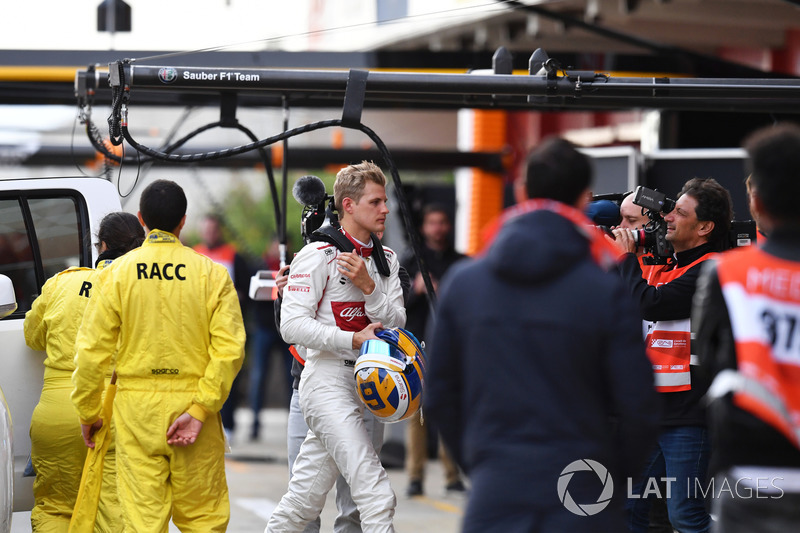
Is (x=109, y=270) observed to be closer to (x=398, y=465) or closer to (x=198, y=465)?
(x=198, y=465)

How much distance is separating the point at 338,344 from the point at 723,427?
93.4 inches

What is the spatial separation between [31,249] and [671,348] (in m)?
3.32

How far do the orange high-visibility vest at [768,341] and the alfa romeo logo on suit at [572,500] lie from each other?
A: 0.39 metres

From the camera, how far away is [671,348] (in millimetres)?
5262

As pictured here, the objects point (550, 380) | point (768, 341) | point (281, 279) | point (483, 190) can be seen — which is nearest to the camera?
point (768, 341)

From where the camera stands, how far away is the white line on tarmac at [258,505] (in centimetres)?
831

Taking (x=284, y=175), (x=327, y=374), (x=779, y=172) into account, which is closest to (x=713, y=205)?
(x=327, y=374)

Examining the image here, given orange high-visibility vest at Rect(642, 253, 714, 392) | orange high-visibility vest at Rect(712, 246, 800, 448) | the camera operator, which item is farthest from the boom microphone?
orange high-visibility vest at Rect(712, 246, 800, 448)

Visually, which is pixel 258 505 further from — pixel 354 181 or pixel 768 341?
pixel 768 341

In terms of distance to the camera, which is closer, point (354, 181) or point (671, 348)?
point (671, 348)

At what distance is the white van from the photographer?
19.1ft

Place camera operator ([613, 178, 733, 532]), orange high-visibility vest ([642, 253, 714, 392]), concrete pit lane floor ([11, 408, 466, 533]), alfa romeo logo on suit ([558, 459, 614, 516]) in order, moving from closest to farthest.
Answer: alfa romeo logo on suit ([558, 459, 614, 516]), camera operator ([613, 178, 733, 532]), orange high-visibility vest ([642, 253, 714, 392]), concrete pit lane floor ([11, 408, 466, 533])

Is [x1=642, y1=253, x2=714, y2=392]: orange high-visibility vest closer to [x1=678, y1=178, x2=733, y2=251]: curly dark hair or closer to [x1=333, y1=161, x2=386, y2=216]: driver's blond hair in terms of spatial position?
[x1=678, y1=178, x2=733, y2=251]: curly dark hair

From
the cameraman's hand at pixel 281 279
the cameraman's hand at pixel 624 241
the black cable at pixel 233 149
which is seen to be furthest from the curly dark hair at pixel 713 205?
the cameraman's hand at pixel 281 279
